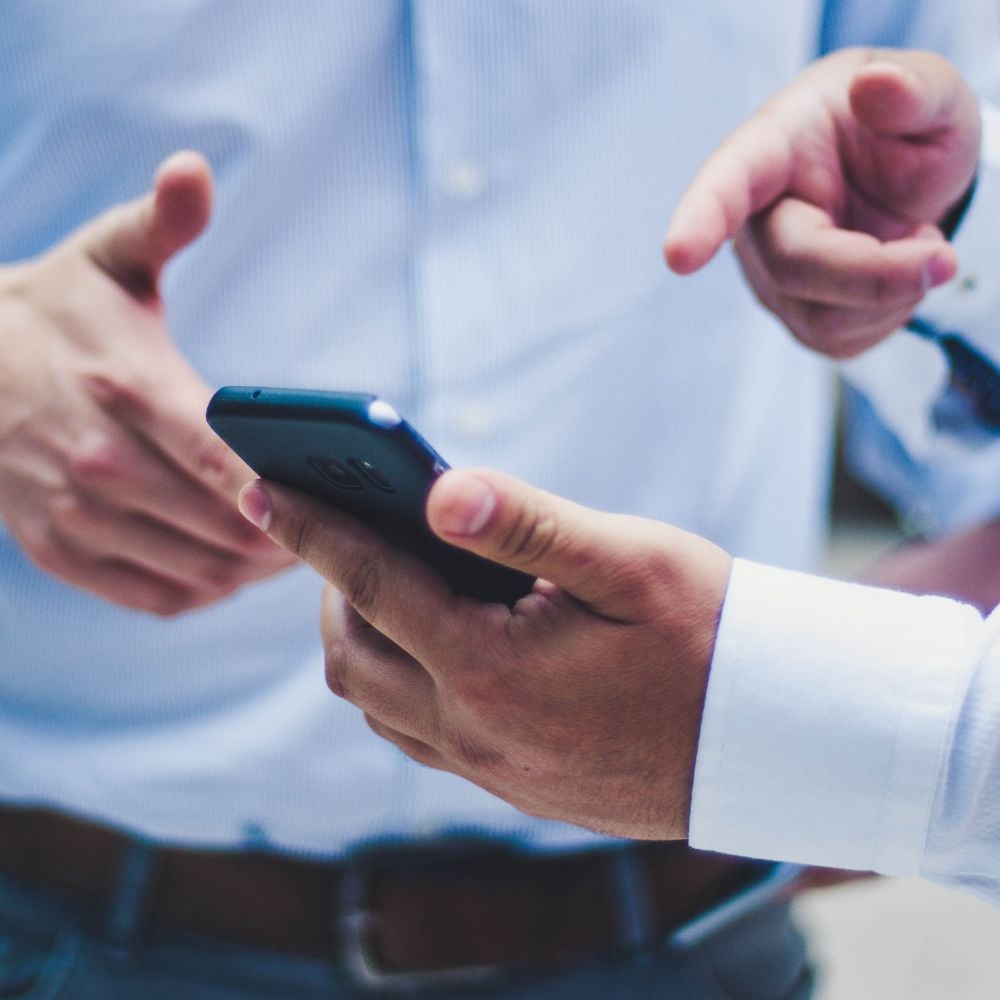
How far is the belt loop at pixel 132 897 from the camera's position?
917mm

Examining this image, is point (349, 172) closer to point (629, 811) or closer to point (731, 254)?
point (731, 254)

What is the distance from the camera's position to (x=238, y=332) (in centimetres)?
92

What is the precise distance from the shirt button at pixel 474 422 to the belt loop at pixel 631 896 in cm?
39

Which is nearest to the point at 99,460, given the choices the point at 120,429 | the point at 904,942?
the point at 120,429

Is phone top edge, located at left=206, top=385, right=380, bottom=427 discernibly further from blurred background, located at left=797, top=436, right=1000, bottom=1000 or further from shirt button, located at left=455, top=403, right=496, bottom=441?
blurred background, located at left=797, top=436, right=1000, bottom=1000

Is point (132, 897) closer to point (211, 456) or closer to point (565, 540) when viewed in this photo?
point (211, 456)

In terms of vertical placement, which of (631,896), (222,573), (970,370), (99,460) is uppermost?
(99,460)

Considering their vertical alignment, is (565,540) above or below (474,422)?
above

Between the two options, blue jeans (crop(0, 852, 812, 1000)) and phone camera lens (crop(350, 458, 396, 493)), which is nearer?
phone camera lens (crop(350, 458, 396, 493))

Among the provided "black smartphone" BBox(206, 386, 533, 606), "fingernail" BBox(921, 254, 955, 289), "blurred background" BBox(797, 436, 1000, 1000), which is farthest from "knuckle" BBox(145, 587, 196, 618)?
"blurred background" BBox(797, 436, 1000, 1000)

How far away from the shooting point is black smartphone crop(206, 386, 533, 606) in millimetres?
457

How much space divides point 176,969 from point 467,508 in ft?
2.28

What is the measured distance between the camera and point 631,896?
935 millimetres

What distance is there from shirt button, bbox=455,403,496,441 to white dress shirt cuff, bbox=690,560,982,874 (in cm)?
40
